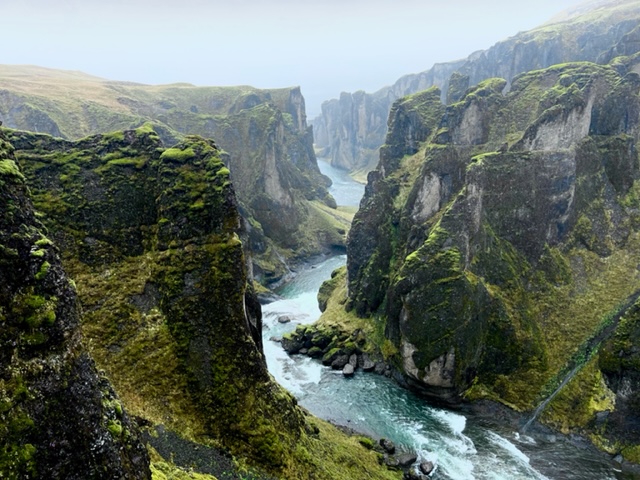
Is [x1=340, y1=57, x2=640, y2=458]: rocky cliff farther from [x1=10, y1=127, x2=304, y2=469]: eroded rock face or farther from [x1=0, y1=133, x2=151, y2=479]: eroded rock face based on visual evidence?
[x1=0, y1=133, x2=151, y2=479]: eroded rock face

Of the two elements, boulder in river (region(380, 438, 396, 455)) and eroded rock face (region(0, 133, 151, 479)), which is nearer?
eroded rock face (region(0, 133, 151, 479))

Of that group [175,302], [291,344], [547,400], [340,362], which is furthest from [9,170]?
[291,344]

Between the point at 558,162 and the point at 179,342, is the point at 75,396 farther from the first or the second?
the point at 558,162

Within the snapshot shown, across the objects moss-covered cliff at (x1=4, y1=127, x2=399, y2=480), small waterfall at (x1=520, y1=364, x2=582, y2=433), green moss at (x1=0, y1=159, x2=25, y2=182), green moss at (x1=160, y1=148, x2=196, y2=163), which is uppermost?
green moss at (x1=160, y1=148, x2=196, y2=163)

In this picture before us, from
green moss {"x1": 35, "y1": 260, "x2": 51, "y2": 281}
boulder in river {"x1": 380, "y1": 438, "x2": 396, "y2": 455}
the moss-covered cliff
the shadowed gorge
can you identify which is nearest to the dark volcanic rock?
the shadowed gorge

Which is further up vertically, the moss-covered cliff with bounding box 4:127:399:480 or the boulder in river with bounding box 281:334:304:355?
the moss-covered cliff with bounding box 4:127:399:480

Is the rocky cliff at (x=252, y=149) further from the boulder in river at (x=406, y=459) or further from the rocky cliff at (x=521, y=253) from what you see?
the boulder in river at (x=406, y=459)

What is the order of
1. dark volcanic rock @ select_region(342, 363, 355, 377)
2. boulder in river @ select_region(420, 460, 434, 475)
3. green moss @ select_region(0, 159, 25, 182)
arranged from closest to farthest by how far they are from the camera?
green moss @ select_region(0, 159, 25, 182), boulder in river @ select_region(420, 460, 434, 475), dark volcanic rock @ select_region(342, 363, 355, 377)
